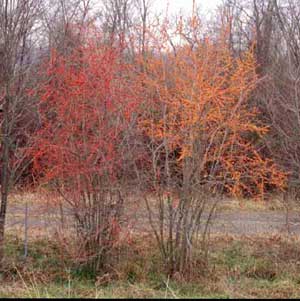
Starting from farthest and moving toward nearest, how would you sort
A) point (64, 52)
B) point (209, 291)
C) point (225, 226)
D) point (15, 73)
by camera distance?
point (225, 226), point (64, 52), point (15, 73), point (209, 291)

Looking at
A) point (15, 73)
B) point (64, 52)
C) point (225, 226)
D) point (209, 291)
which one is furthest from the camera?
point (225, 226)

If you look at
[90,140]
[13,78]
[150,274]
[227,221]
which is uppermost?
[13,78]

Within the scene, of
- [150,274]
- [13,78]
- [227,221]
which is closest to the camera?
[13,78]

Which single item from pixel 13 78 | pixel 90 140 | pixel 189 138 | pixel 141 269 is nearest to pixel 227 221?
pixel 141 269

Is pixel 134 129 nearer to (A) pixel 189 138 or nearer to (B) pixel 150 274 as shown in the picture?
(A) pixel 189 138

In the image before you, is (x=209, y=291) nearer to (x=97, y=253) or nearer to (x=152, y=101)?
(x=97, y=253)

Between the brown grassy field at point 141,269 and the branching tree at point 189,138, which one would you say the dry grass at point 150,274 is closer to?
the brown grassy field at point 141,269

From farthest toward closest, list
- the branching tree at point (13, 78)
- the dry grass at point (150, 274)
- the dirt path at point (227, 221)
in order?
the dirt path at point (227, 221) < the branching tree at point (13, 78) < the dry grass at point (150, 274)

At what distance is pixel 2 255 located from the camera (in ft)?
27.0

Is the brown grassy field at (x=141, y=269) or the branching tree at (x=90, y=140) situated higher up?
the branching tree at (x=90, y=140)

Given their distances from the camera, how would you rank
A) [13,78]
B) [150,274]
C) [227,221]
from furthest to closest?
[227,221] → [150,274] → [13,78]

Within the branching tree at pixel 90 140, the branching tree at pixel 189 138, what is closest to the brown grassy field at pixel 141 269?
the branching tree at pixel 90 140

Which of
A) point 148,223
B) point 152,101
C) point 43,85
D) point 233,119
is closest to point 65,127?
point 43,85

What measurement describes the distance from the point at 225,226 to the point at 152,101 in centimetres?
482
